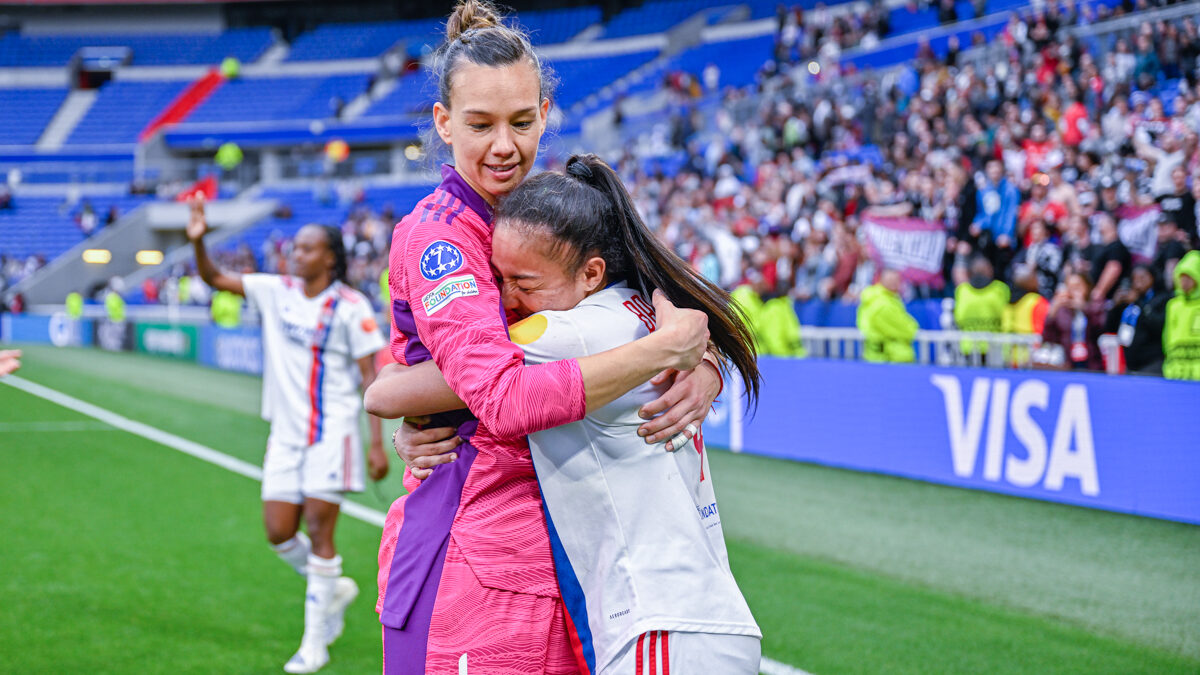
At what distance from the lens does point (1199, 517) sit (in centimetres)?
696

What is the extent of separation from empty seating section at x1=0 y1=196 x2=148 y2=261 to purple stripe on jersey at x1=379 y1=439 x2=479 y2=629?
132 ft

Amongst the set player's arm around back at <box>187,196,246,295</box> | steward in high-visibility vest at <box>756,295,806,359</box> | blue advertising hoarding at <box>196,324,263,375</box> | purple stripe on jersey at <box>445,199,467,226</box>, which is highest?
purple stripe on jersey at <box>445,199,467,226</box>

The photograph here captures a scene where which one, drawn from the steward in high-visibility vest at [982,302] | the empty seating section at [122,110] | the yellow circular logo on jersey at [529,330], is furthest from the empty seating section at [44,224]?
the yellow circular logo on jersey at [529,330]

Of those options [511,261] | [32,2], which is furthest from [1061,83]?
[32,2]

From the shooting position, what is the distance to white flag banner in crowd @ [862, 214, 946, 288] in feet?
38.7

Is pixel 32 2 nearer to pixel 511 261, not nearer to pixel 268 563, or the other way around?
pixel 268 563

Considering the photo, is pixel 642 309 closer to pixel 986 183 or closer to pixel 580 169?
pixel 580 169

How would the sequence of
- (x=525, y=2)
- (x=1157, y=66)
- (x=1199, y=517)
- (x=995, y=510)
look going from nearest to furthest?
(x=1199, y=517), (x=995, y=510), (x=1157, y=66), (x=525, y=2)

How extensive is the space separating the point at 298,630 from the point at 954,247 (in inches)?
349

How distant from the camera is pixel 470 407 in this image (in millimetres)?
2021

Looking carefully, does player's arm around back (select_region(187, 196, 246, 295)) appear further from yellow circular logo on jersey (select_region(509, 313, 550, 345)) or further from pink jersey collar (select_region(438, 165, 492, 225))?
yellow circular logo on jersey (select_region(509, 313, 550, 345))

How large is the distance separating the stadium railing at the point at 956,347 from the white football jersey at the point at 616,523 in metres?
7.38

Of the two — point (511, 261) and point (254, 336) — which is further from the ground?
point (511, 261)

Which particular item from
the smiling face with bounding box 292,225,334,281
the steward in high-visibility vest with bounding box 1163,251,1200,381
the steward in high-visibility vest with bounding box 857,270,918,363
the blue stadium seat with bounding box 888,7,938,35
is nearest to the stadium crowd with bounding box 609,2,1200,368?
the steward in high-visibility vest with bounding box 857,270,918,363
